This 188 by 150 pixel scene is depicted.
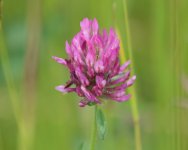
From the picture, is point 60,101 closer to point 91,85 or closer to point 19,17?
point 19,17

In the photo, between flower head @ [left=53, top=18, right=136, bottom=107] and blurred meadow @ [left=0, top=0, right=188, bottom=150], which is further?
blurred meadow @ [left=0, top=0, right=188, bottom=150]

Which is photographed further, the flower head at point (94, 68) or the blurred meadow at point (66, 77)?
the blurred meadow at point (66, 77)

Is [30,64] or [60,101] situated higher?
[30,64]

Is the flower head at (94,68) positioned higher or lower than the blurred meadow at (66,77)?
higher

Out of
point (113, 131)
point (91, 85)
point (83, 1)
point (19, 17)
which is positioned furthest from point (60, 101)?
point (91, 85)

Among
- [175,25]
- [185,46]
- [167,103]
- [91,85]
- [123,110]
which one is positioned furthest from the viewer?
[123,110]

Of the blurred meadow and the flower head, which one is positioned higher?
the flower head
